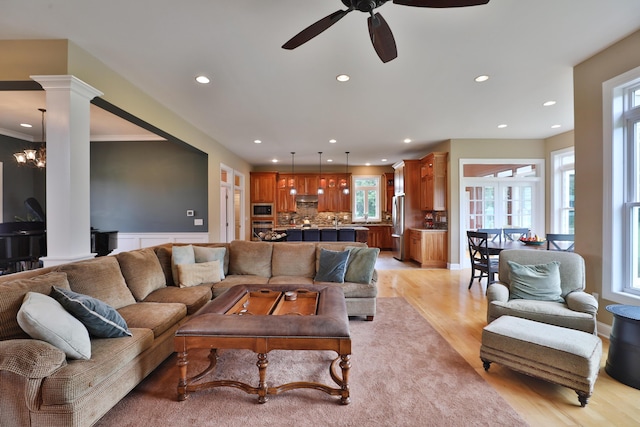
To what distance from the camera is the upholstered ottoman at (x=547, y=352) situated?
185 cm

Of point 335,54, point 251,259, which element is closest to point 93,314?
point 251,259

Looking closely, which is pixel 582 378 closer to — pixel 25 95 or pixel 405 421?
pixel 405 421

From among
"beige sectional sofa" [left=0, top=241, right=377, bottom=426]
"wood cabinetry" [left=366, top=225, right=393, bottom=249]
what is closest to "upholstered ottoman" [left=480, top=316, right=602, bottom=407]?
"beige sectional sofa" [left=0, top=241, right=377, bottom=426]

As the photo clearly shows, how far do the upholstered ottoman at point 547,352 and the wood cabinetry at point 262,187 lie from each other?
25.6ft

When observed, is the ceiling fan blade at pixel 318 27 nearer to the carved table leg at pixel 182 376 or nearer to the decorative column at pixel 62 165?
the decorative column at pixel 62 165

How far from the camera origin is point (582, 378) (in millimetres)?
1840

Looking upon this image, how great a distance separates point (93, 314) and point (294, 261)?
2272 millimetres

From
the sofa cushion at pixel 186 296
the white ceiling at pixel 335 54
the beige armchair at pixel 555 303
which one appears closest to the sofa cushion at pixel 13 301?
the sofa cushion at pixel 186 296

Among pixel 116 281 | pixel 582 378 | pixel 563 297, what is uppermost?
pixel 116 281

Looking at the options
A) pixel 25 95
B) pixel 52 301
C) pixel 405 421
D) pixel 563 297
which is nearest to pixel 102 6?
pixel 52 301

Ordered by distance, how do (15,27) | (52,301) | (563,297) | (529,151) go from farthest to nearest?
(529,151) → (563,297) → (15,27) → (52,301)

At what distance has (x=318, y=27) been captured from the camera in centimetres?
185

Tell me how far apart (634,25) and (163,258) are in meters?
5.32

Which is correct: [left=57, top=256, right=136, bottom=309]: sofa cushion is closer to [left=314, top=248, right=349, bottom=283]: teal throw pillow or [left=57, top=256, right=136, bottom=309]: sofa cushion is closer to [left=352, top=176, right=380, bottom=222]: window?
[left=314, top=248, right=349, bottom=283]: teal throw pillow
